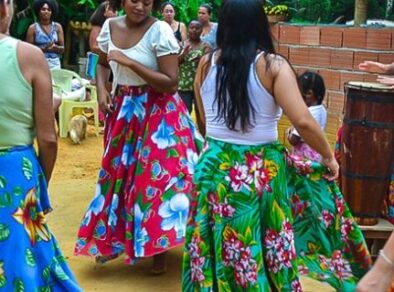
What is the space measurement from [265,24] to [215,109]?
0.45 meters

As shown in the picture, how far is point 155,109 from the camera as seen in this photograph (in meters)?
4.64

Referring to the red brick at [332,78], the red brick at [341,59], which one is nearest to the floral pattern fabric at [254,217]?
the red brick at [341,59]

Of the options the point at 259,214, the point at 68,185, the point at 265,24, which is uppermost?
the point at 265,24

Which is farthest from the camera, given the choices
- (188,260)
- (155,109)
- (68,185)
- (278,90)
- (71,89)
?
(71,89)

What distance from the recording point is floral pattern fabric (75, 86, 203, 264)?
15.1 ft

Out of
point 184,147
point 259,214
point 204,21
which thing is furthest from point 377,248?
point 204,21

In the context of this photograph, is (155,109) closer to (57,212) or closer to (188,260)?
(188,260)

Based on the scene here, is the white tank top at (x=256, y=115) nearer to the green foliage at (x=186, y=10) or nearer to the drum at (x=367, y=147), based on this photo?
the drum at (x=367, y=147)

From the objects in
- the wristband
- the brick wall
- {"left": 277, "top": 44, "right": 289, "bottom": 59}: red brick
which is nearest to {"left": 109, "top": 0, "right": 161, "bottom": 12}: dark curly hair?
the wristband

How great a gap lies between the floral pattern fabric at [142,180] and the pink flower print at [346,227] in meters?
1.13

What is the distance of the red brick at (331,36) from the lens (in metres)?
8.03

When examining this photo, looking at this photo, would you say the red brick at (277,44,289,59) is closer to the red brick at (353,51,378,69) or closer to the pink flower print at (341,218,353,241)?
the red brick at (353,51,378,69)

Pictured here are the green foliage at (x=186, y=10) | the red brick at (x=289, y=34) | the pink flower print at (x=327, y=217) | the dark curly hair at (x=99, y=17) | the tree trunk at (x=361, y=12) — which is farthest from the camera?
the green foliage at (x=186, y=10)

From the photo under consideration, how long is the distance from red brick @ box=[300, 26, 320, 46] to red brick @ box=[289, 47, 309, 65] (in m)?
0.09
